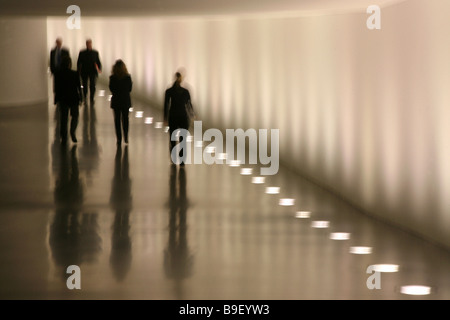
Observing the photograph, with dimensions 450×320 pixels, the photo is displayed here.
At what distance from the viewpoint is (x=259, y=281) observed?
8.73 m

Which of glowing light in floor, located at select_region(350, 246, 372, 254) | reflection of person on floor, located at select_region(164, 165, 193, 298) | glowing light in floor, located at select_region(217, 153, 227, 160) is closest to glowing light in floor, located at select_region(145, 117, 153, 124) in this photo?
glowing light in floor, located at select_region(217, 153, 227, 160)

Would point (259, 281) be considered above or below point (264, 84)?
below

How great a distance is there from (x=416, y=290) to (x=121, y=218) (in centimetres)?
431

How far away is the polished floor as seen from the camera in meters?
8.55

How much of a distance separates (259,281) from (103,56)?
28806mm

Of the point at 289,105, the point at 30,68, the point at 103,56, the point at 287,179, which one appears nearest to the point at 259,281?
the point at 287,179

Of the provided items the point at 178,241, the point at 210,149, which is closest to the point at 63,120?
the point at 210,149

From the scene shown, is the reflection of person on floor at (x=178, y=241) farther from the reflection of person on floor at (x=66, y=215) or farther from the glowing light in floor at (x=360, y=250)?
the glowing light in floor at (x=360, y=250)

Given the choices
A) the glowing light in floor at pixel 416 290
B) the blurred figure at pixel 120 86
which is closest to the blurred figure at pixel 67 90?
the blurred figure at pixel 120 86

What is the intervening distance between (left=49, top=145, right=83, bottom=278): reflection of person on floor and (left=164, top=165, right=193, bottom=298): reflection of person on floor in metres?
0.98

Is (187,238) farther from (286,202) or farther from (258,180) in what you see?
(258,180)

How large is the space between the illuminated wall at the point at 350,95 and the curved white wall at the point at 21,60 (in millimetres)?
5594
